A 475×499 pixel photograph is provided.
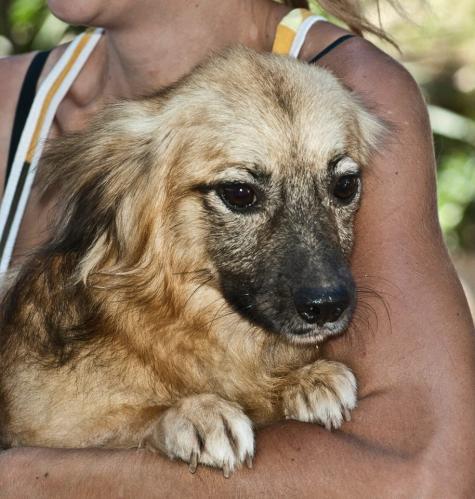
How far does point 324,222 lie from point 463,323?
1.35 ft

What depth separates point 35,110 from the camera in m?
2.93

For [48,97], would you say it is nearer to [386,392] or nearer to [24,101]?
[24,101]

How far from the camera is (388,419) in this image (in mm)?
2154

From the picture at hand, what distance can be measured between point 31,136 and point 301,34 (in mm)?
821

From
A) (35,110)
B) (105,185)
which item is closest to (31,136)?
(35,110)

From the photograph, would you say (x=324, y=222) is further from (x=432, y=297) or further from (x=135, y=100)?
(x=135, y=100)

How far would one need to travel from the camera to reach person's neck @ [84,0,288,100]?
9.14 ft

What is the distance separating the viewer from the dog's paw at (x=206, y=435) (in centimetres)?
212

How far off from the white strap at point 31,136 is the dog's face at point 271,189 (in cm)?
51

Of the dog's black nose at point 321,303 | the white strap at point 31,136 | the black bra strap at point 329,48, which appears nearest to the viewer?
the dog's black nose at point 321,303

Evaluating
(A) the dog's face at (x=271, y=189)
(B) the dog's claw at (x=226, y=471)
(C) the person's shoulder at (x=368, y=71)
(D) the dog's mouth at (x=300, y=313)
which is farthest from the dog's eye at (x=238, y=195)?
(B) the dog's claw at (x=226, y=471)

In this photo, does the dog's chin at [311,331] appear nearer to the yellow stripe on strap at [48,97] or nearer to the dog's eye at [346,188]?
the dog's eye at [346,188]

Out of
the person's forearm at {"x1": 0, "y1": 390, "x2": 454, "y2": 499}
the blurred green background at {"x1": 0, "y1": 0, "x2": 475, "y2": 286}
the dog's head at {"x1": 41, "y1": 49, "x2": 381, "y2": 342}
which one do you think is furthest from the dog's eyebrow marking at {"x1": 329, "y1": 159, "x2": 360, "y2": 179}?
the blurred green background at {"x1": 0, "y1": 0, "x2": 475, "y2": 286}

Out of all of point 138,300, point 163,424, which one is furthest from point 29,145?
point 163,424
